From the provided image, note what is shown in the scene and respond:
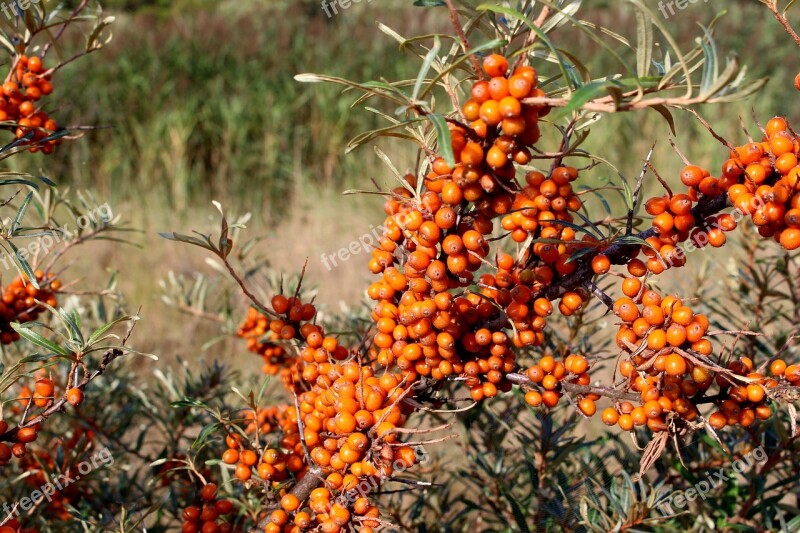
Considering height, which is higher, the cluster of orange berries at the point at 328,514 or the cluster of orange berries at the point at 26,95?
the cluster of orange berries at the point at 26,95

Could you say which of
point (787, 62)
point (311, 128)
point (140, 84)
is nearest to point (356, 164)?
point (311, 128)

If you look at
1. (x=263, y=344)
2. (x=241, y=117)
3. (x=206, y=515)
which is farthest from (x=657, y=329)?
(x=241, y=117)

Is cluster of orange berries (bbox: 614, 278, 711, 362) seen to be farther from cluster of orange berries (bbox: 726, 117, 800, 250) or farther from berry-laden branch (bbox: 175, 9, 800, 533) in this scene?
cluster of orange berries (bbox: 726, 117, 800, 250)

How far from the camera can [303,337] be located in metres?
0.94

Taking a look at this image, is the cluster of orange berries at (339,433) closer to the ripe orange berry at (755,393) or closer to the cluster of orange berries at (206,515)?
the cluster of orange berries at (206,515)

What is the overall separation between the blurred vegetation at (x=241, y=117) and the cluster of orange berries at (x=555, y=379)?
5.11m

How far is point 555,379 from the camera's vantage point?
86 centimetres

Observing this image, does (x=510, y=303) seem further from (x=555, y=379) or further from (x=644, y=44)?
(x=644, y=44)

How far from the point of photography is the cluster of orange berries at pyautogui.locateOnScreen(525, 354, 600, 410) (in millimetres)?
844

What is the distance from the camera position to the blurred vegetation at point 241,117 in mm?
6305

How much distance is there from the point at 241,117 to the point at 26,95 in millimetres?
5813

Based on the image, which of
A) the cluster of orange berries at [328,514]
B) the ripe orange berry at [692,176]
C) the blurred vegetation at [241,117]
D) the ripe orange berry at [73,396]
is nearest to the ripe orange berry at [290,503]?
the cluster of orange berries at [328,514]

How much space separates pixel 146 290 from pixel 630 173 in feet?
13.4

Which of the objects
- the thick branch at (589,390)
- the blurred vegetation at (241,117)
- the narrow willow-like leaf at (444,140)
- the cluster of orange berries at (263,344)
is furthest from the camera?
the blurred vegetation at (241,117)
